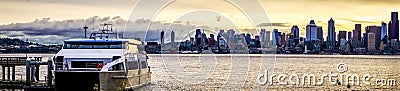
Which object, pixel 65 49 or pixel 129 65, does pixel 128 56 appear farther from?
pixel 65 49

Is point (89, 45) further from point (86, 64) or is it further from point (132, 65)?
point (132, 65)

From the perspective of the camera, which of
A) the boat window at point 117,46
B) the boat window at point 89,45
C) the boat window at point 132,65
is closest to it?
the boat window at point 89,45

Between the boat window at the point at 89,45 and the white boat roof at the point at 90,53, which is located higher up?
the boat window at the point at 89,45

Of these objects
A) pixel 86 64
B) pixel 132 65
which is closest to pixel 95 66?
pixel 86 64

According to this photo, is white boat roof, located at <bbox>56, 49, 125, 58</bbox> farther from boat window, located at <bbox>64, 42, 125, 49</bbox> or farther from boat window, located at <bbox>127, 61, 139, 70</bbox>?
boat window, located at <bbox>127, 61, 139, 70</bbox>
